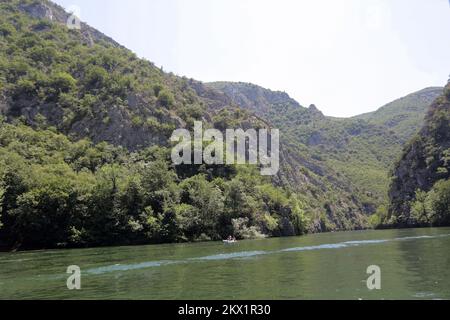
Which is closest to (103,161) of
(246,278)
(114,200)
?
(114,200)

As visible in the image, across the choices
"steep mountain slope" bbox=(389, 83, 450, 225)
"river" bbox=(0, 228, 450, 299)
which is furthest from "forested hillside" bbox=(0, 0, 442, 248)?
"river" bbox=(0, 228, 450, 299)

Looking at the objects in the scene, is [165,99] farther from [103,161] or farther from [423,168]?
[423,168]

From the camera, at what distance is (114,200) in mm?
96688

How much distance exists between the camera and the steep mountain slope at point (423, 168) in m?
148

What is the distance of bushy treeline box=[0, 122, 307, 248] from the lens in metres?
88.6

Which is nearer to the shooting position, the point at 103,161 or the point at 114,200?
the point at 114,200

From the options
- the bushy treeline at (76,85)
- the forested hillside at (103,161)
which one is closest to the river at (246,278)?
the forested hillside at (103,161)

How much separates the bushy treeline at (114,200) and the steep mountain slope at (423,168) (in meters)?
41.7

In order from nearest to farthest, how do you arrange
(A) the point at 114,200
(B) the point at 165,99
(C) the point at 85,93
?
1. (A) the point at 114,200
2. (C) the point at 85,93
3. (B) the point at 165,99

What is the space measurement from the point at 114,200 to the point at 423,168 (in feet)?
362

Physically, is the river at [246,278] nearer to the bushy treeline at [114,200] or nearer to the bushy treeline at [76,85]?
the bushy treeline at [114,200]

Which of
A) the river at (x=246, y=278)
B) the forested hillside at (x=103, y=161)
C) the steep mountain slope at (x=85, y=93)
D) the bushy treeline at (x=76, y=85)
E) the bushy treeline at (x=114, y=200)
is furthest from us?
the bushy treeline at (x=76, y=85)

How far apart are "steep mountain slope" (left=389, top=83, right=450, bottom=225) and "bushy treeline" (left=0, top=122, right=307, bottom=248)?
1641 inches
